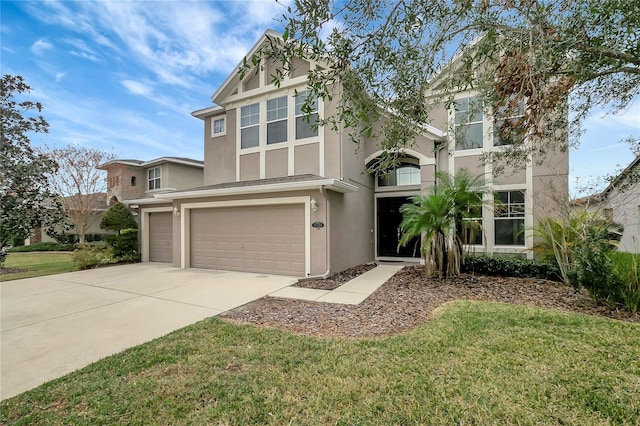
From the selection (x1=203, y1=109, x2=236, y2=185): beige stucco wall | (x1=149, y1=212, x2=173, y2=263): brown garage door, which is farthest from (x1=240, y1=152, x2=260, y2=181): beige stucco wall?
(x1=149, y1=212, x2=173, y2=263): brown garage door

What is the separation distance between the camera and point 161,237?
1330 centimetres

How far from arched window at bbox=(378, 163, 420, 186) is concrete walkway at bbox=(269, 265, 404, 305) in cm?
486

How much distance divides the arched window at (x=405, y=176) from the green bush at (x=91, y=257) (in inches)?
476

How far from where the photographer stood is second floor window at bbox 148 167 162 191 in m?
19.2

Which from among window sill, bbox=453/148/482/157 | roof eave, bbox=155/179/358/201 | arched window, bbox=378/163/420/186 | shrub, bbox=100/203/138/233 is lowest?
shrub, bbox=100/203/138/233

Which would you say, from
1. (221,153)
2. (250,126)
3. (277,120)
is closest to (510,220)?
(277,120)

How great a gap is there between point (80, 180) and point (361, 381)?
22870mm

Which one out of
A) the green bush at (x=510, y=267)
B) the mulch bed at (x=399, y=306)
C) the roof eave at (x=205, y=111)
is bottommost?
the mulch bed at (x=399, y=306)

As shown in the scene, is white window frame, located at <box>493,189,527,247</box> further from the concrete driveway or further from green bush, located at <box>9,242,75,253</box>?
green bush, located at <box>9,242,75,253</box>

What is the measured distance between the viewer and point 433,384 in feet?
9.51

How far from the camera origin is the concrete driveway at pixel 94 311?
12.3 feet

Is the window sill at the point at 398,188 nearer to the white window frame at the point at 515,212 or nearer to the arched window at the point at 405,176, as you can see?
the arched window at the point at 405,176

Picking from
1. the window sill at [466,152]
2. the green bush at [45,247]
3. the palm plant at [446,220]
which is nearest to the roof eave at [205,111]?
the palm plant at [446,220]

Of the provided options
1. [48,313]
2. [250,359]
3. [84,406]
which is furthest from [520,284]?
[48,313]
